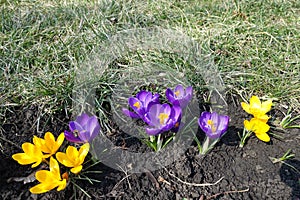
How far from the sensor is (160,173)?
1.49 meters

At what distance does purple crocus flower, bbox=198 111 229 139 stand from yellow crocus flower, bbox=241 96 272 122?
179 millimetres

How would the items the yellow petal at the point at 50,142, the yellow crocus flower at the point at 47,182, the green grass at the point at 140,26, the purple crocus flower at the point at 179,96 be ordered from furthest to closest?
1. the green grass at the point at 140,26
2. the purple crocus flower at the point at 179,96
3. the yellow petal at the point at 50,142
4. the yellow crocus flower at the point at 47,182

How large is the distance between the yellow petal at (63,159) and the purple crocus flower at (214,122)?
53 cm

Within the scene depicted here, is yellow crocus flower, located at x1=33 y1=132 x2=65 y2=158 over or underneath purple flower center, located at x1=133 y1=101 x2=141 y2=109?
underneath

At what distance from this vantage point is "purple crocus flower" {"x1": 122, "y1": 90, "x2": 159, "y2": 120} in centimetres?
146

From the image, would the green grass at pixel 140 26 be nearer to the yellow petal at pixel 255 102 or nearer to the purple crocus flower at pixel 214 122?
the yellow petal at pixel 255 102

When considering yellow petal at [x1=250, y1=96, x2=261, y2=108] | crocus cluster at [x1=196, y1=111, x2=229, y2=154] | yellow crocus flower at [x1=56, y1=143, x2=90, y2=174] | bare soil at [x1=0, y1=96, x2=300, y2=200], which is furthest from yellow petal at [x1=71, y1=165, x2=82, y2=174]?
yellow petal at [x1=250, y1=96, x2=261, y2=108]

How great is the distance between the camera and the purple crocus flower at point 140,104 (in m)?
1.46

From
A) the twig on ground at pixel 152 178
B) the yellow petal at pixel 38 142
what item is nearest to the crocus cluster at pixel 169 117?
the twig on ground at pixel 152 178

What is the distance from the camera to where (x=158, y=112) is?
1466 millimetres

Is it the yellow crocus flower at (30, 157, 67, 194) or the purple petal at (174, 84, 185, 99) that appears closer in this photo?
the yellow crocus flower at (30, 157, 67, 194)

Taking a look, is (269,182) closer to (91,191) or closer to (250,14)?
(91,191)

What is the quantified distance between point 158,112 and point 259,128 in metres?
0.45

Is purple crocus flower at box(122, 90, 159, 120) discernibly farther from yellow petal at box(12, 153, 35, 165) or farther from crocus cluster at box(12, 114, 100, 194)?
yellow petal at box(12, 153, 35, 165)
